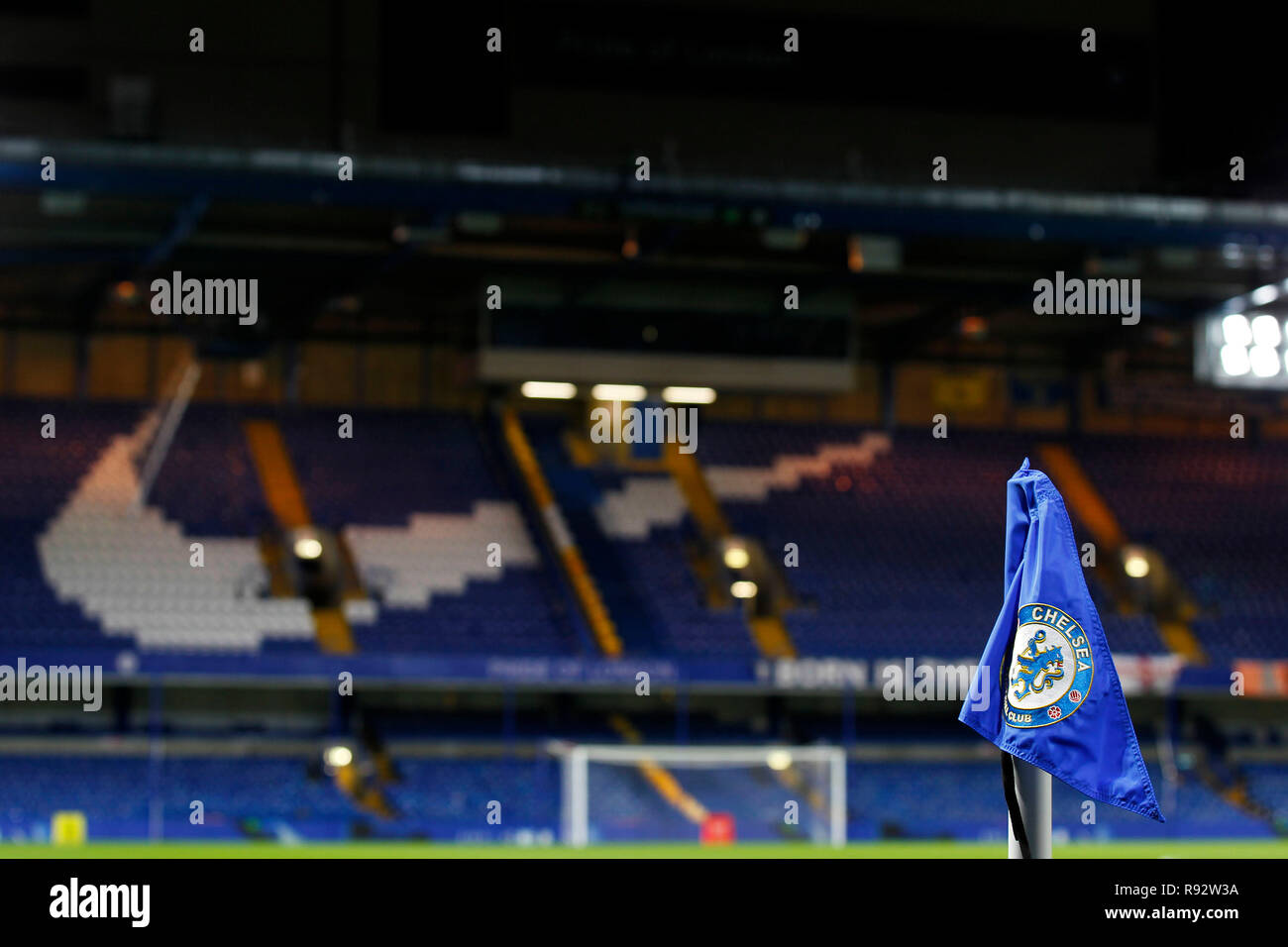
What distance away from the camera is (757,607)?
34.2m

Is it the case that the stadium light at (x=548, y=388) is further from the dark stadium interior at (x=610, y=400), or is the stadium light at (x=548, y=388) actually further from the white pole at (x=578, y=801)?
the white pole at (x=578, y=801)

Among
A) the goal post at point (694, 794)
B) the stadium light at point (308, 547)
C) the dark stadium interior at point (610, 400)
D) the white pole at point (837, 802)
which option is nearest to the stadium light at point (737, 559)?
the dark stadium interior at point (610, 400)

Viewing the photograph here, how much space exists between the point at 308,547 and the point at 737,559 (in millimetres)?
7492

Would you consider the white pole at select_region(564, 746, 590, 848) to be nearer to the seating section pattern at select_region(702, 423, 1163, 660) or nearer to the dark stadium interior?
the dark stadium interior

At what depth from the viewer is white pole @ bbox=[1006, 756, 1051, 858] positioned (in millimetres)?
5129

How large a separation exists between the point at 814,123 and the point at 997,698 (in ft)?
78.8

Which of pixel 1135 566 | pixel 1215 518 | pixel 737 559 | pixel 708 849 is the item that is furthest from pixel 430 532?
pixel 1215 518

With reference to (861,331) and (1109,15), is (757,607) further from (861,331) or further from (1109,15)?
(1109,15)

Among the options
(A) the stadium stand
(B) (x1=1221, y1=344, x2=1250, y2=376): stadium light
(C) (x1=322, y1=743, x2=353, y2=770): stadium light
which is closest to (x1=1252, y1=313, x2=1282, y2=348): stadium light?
(B) (x1=1221, y1=344, x2=1250, y2=376): stadium light

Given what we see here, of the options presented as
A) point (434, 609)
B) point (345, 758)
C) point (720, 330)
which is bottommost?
point (345, 758)

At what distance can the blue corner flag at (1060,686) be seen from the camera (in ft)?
16.7

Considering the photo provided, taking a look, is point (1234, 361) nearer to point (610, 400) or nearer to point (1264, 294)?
point (1264, 294)

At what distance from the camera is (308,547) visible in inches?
1291

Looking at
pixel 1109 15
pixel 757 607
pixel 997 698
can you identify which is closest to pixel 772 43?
pixel 1109 15
